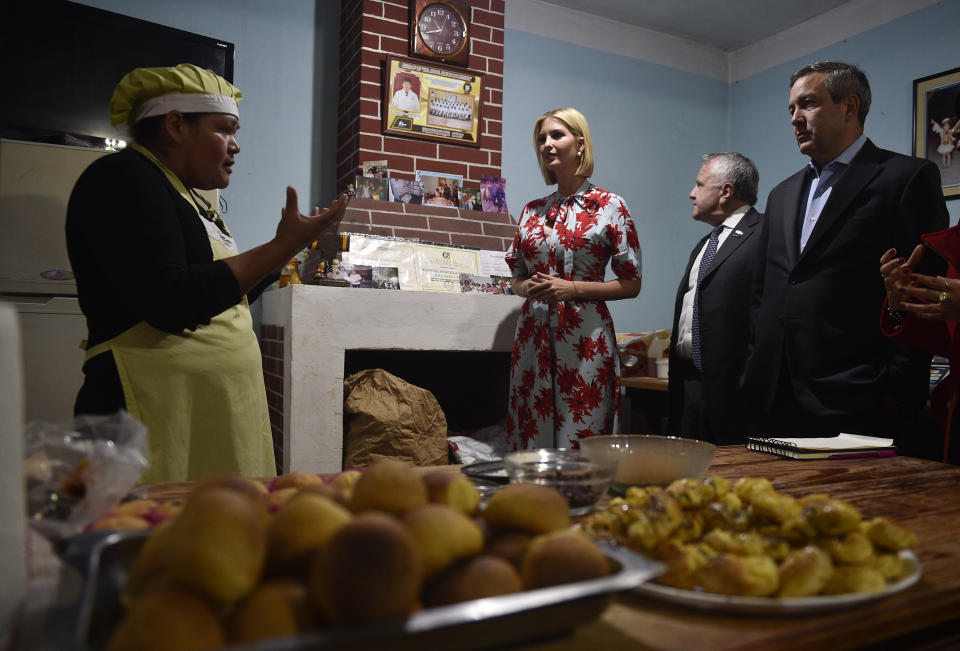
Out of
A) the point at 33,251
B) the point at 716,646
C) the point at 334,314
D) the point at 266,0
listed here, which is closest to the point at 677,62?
the point at 266,0

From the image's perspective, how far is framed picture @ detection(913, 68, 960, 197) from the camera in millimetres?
3707

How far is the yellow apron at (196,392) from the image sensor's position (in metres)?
1.40

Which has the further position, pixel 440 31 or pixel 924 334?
pixel 440 31

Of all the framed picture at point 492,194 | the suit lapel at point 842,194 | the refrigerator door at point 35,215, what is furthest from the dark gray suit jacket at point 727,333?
the refrigerator door at point 35,215

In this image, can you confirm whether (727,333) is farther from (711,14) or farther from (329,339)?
(711,14)

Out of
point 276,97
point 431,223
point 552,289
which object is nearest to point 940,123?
point 552,289

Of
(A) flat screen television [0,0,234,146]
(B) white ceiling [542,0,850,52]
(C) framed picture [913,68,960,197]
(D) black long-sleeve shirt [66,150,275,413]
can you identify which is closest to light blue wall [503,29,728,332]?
(B) white ceiling [542,0,850,52]

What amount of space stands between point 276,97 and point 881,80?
12.0 ft

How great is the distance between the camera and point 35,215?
2506mm

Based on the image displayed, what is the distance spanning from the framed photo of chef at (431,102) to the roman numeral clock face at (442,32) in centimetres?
8

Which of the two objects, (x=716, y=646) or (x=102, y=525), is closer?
(x=716, y=646)

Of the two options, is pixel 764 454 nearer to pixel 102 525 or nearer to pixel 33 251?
pixel 102 525

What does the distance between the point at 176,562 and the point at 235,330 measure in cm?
126

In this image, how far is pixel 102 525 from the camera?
59cm
